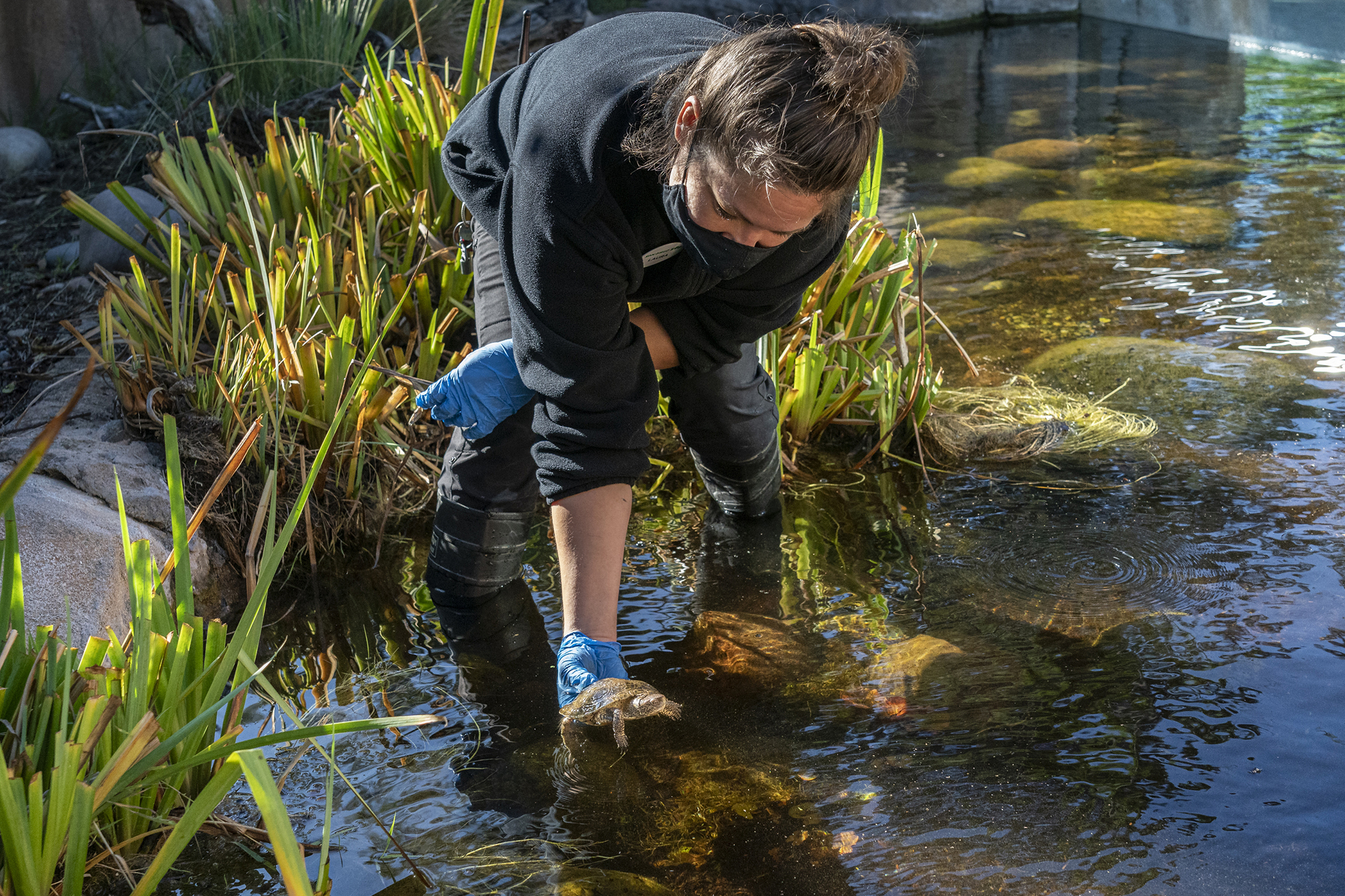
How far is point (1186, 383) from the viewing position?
3.21 m

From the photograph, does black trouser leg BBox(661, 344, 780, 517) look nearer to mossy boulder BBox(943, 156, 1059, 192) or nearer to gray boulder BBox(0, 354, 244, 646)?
gray boulder BBox(0, 354, 244, 646)

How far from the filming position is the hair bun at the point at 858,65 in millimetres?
1524

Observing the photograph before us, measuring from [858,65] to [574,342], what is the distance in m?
0.64

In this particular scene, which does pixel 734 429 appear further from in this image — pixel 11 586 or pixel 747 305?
pixel 11 586

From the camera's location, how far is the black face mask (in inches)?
65.9

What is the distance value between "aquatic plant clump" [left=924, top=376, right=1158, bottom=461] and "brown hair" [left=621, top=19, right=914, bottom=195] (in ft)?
4.73

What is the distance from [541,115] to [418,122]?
1542 mm

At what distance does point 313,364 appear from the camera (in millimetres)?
2508

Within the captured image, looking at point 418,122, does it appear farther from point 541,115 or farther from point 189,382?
point 541,115

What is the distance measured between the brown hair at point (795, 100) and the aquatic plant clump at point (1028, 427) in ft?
4.73

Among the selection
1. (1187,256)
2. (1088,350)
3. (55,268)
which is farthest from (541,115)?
(1187,256)

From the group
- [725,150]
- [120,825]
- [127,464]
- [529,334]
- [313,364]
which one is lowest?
[120,825]

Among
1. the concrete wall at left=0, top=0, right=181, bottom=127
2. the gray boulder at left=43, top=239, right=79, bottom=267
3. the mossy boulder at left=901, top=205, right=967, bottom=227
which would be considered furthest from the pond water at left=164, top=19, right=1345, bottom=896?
the concrete wall at left=0, top=0, right=181, bottom=127

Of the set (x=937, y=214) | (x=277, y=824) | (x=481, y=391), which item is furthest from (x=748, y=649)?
(x=937, y=214)
